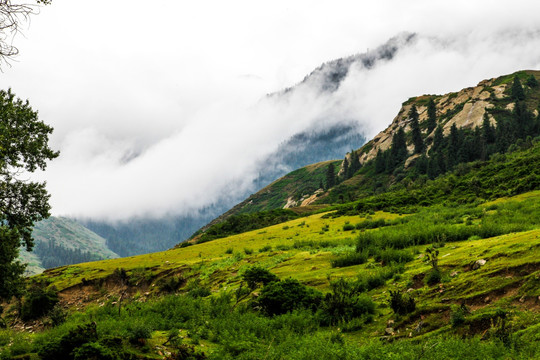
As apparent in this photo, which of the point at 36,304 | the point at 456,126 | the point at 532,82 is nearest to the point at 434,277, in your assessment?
the point at 36,304

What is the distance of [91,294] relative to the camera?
71.3 feet

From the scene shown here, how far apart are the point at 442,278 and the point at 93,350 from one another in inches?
371

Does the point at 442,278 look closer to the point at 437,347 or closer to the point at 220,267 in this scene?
the point at 437,347

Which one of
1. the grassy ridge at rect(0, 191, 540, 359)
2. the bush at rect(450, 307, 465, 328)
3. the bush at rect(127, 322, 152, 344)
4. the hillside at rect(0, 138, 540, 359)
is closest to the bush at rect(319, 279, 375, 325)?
the hillside at rect(0, 138, 540, 359)

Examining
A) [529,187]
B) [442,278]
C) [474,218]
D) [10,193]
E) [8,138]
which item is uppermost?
[8,138]

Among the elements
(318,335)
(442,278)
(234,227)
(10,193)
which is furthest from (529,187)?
(234,227)

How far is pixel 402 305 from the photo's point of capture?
860 centimetres

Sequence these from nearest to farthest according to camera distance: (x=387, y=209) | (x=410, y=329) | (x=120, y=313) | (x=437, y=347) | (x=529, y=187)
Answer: (x=437, y=347)
(x=410, y=329)
(x=120, y=313)
(x=529, y=187)
(x=387, y=209)

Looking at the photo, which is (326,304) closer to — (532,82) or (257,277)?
(257,277)

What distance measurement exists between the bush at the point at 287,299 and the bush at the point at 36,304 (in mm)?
15484

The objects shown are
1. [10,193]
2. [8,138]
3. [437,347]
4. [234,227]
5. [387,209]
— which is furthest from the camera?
[234,227]

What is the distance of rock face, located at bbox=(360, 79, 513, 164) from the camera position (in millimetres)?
104562

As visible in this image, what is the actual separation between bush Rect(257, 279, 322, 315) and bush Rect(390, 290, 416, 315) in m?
2.90

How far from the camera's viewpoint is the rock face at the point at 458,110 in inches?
4117
